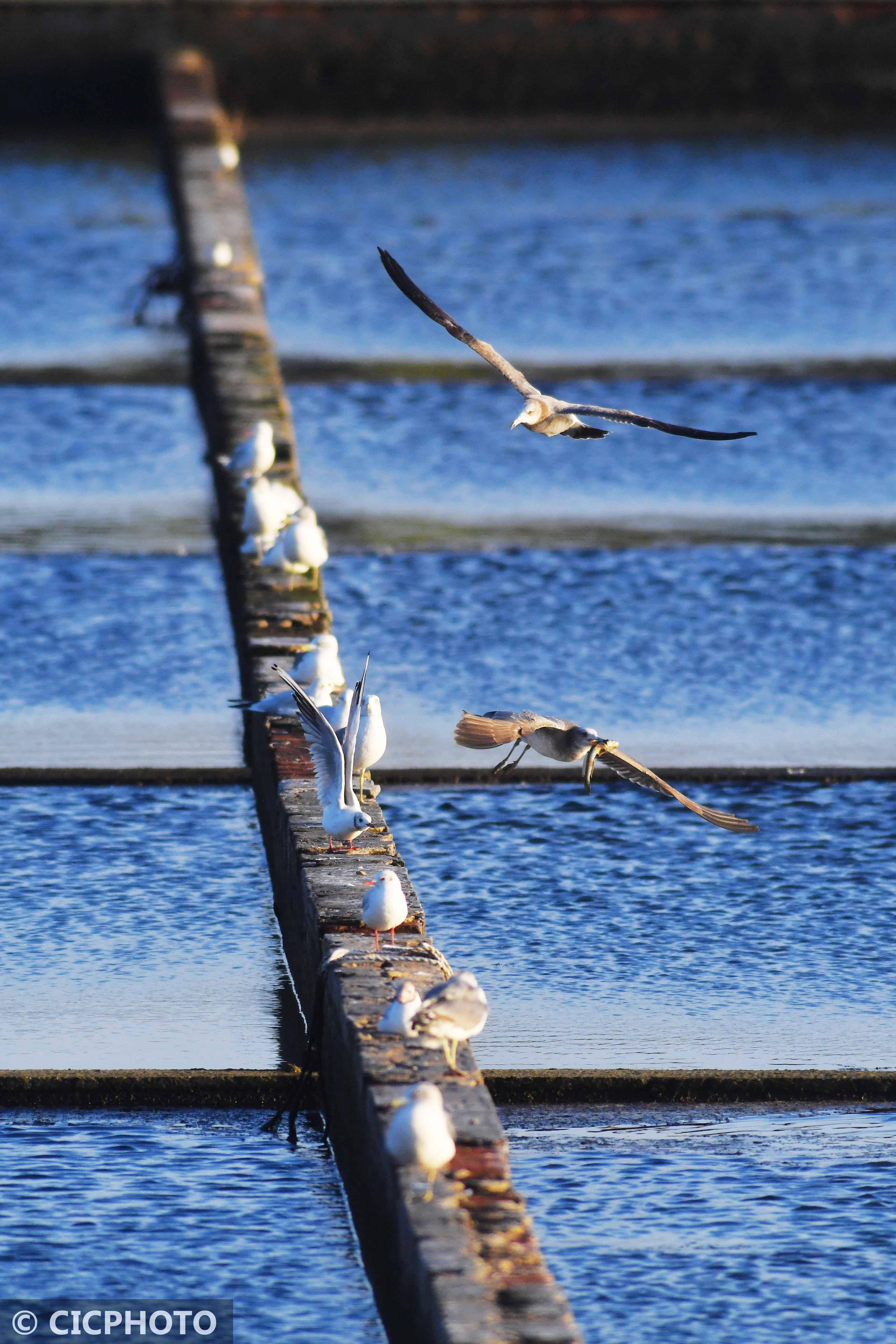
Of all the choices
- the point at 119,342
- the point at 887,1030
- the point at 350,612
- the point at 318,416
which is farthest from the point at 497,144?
the point at 887,1030

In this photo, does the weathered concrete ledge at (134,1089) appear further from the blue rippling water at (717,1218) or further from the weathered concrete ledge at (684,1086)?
the blue rippling water at (717,1218)

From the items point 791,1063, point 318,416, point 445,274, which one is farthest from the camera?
point 445,274

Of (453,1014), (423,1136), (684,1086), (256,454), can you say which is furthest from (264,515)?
(423,1136)

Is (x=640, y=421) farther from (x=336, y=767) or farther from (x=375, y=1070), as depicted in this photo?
(x=375, y=1070)

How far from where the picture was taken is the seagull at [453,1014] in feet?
19.8

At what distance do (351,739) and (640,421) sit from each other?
1276 millimetres

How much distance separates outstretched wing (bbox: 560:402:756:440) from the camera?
23.4 ft

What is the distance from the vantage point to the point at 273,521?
1102cm

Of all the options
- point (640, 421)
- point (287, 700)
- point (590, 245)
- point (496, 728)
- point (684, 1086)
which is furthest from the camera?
point (590, 245)

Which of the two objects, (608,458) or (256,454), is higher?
(256,454)

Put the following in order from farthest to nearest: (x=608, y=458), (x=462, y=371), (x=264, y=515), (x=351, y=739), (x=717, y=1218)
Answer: (x=462, y=371) < (x=608, y=458) < (x=264, y=515) < (x=351, y=739) < (x=717, y=1218)

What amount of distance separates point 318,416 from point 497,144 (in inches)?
363

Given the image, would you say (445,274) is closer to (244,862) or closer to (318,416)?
(318,416)

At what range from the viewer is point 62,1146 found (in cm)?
646
